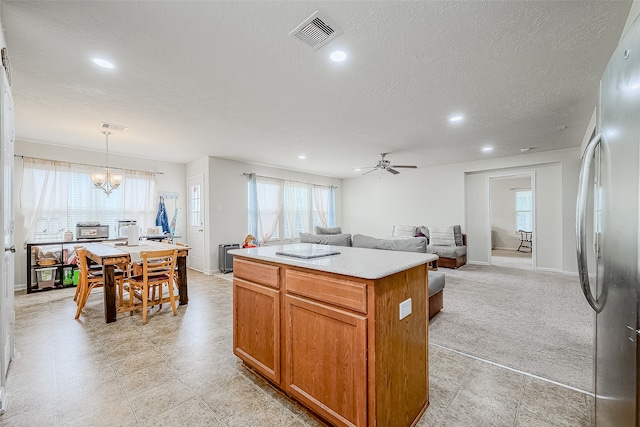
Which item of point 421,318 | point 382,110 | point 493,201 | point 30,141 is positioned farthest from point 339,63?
point 493,201

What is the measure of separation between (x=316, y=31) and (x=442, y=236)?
226 inches

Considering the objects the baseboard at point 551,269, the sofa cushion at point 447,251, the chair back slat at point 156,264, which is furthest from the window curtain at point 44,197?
the baseboard at point 551,269

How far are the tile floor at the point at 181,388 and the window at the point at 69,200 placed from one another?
8.88 feet

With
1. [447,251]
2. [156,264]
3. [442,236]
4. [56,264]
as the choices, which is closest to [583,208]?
[156,264]

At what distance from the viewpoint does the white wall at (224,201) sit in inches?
230

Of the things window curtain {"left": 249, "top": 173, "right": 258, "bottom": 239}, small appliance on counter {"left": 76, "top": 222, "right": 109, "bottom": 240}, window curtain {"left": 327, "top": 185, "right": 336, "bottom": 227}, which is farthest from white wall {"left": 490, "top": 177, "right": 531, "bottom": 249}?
small appliance on counter {"left": 76, "top": 222, "right": 109, "bottom": 240}

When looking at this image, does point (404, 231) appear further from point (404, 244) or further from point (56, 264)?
point (56, 264)

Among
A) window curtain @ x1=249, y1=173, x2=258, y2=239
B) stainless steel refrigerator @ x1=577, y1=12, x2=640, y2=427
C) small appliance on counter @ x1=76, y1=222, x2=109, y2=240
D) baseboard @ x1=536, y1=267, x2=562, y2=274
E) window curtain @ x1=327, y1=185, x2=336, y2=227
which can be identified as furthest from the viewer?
window curtain @ x1=327, y1=185, x2=336, y2=227

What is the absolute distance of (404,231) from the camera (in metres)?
7.28

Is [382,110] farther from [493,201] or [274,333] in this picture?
[493,201]

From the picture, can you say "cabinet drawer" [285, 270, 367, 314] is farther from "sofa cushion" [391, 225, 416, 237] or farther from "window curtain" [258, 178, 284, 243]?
"sofa cushion" [391, 225, 416, 237]

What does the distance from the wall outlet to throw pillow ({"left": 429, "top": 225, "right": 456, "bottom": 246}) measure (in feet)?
17.9

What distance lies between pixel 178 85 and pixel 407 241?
3081 millimetres

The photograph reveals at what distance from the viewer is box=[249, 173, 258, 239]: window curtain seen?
6.62 m
